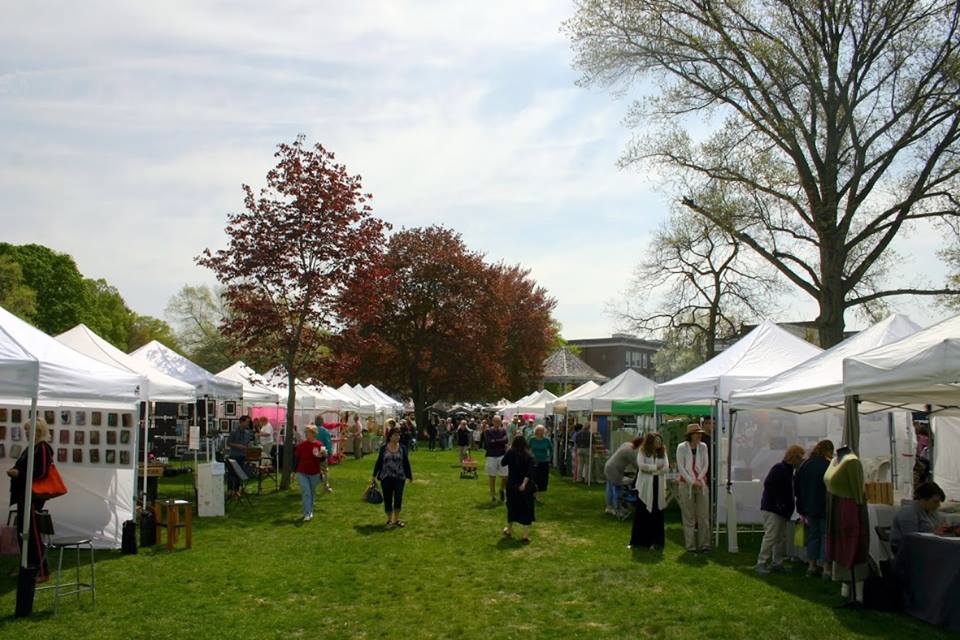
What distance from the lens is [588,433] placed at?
2216cm

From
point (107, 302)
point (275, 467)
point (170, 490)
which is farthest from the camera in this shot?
point (107, 302)

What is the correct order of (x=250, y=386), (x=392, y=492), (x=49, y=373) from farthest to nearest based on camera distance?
(x=250, y=386) → (x=392, y=492) → (x=49, y=373)

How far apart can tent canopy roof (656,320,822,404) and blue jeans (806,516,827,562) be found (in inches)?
94.6

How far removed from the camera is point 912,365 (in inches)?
280

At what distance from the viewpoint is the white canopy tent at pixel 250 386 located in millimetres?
21094

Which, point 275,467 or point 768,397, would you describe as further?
point 275,467

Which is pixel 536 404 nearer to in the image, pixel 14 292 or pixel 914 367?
pixel 14 292

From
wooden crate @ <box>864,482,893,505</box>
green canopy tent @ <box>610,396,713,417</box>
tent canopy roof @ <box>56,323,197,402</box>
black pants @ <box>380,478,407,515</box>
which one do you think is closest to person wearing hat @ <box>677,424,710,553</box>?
wooden crate @ <box>864,482,893,505</box>

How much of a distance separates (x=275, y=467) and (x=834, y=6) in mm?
16516

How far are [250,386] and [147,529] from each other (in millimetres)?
11242

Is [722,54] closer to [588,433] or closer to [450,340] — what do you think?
[588,433]

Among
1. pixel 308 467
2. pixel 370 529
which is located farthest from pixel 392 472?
pixel 308 467

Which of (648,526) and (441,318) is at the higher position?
(441,318)

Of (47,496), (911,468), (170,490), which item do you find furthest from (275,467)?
(911,468)
